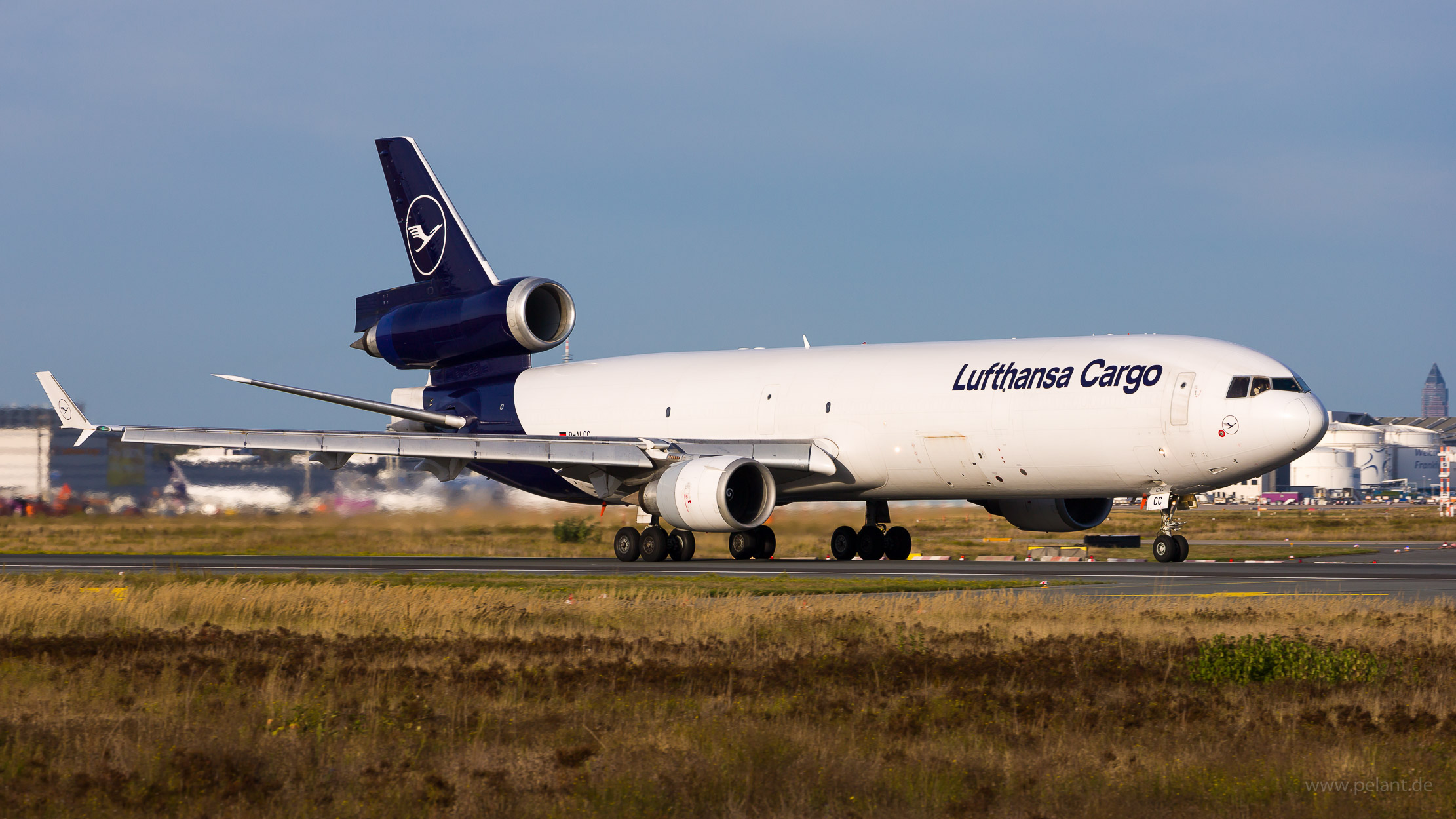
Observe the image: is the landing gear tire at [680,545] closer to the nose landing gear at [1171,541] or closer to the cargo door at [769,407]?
the cargo door at [769,407]

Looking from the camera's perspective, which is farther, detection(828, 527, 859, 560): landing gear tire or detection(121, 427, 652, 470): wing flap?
detection(828, 527, 859, 560): landing gear tire

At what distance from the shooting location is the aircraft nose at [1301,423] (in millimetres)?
26594

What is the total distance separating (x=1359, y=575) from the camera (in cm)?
2462

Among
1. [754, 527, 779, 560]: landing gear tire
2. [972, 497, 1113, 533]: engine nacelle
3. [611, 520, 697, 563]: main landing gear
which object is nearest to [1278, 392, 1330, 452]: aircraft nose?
[972, 497, 1113, 533]: engine nacelle

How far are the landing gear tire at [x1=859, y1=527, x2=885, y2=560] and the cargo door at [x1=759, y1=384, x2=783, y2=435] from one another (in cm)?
347

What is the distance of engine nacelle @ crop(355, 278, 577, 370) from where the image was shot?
37156mm

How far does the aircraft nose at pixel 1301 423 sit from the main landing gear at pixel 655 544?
12.1m

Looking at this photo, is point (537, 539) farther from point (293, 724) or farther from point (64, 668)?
point (293, 724)

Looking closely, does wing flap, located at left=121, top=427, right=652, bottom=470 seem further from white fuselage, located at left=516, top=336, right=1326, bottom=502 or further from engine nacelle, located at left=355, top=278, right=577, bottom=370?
engine nacelle, located at left=355, top=278, right=577, bottom=370

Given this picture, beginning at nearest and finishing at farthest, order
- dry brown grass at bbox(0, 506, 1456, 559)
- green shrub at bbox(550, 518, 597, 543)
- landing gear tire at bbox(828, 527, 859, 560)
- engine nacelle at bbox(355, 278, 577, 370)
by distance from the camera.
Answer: landing gear tire at bbox(828, 527, 859, 560), dry brown grass at bbox(0, 506, 1456, 559), engine nacelle at bbox(355, 278, 577, 370), green shrub at bbox(550, 518, 597, 543)

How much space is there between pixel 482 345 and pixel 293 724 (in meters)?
28.7

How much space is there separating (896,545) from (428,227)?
1522 centimetres

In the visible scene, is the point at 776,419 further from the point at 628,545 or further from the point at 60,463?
the point at 60,463

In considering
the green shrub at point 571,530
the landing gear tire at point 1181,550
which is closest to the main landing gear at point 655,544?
the green shrub at point 571,530
